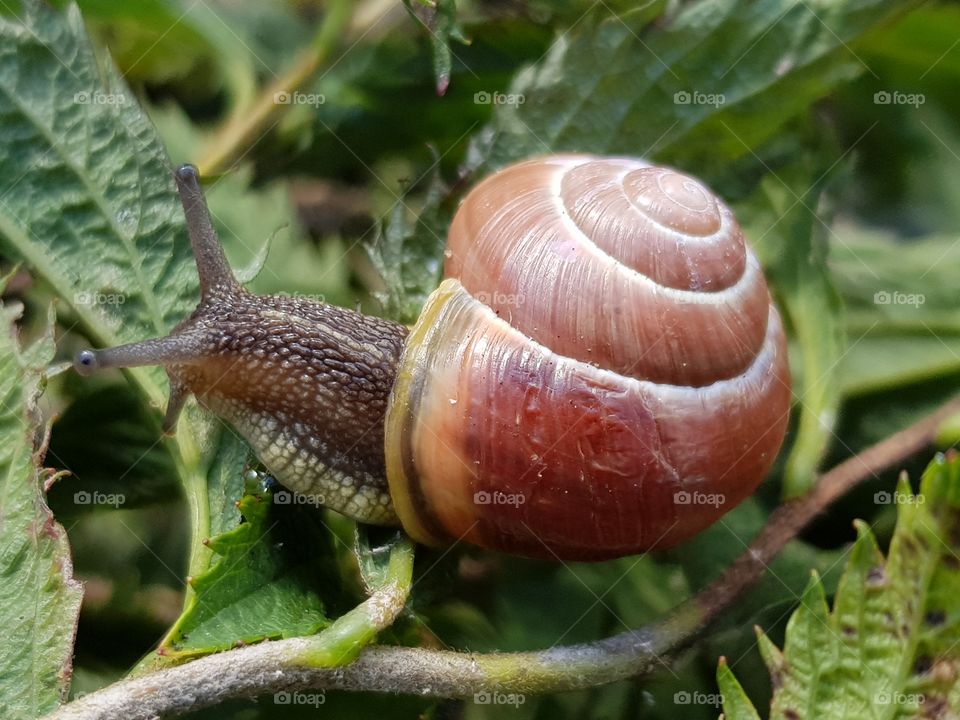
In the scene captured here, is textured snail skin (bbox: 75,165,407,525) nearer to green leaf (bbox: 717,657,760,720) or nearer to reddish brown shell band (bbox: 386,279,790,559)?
reddish brown shell band (bbox: 386,279,790,559)

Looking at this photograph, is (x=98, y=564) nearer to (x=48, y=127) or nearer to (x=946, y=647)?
(x=48, y=127)

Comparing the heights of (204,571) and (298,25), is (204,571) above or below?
below

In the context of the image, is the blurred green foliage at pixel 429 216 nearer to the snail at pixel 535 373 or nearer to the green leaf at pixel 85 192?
the green leaf at pixel 85 192

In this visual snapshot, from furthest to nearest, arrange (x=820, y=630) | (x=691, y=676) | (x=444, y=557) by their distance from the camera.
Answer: (x=691, y=676), (x=444, y=557), (x=820, y=630)

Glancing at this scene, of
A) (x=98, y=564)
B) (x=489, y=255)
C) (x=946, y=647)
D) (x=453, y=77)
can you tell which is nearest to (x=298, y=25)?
(x=453, y=77)

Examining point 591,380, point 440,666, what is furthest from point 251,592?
point 591,380

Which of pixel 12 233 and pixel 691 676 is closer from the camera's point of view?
pixel 12 233

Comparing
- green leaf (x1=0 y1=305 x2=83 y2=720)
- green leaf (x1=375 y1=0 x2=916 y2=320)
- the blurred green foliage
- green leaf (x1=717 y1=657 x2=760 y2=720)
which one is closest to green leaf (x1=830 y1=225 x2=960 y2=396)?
the blurred green foliage
